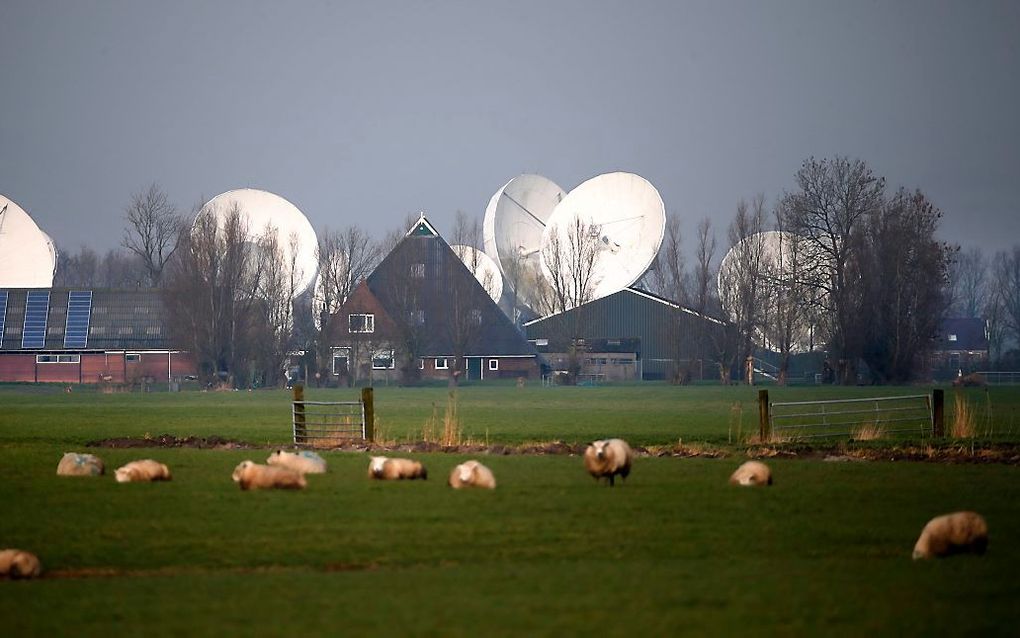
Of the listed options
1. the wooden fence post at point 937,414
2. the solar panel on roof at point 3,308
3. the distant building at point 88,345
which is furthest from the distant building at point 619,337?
A: the wooden fence post at point 937,414

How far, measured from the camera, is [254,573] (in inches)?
546

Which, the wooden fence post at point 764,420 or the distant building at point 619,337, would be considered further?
the distant building at point 619,337

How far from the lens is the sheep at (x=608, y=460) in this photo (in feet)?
70.6

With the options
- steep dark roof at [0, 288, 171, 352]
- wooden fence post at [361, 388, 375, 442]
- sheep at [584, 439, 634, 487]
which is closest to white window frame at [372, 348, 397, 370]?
steep dark roof at [0, 288, 171, 352]

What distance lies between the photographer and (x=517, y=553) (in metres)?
15.1

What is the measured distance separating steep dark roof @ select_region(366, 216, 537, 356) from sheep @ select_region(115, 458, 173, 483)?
7914 cm

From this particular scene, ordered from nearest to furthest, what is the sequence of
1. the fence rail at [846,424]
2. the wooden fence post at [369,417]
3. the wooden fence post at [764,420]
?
the wooden fence post at [764,420] < the fence rail at [846,424] < the wooden fence post at [369,417]

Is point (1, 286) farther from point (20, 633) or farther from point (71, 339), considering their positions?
point (20, 633)

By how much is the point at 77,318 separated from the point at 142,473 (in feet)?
283

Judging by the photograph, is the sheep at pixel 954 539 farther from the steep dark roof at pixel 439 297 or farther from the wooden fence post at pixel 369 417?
the steep dark roof at pixel 439 297

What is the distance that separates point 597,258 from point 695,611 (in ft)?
325

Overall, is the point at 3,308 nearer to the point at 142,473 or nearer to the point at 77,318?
the point at 77,318

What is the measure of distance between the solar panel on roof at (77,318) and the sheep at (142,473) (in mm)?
82765

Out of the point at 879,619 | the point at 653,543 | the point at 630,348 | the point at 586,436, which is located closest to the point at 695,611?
the point at 879,619
